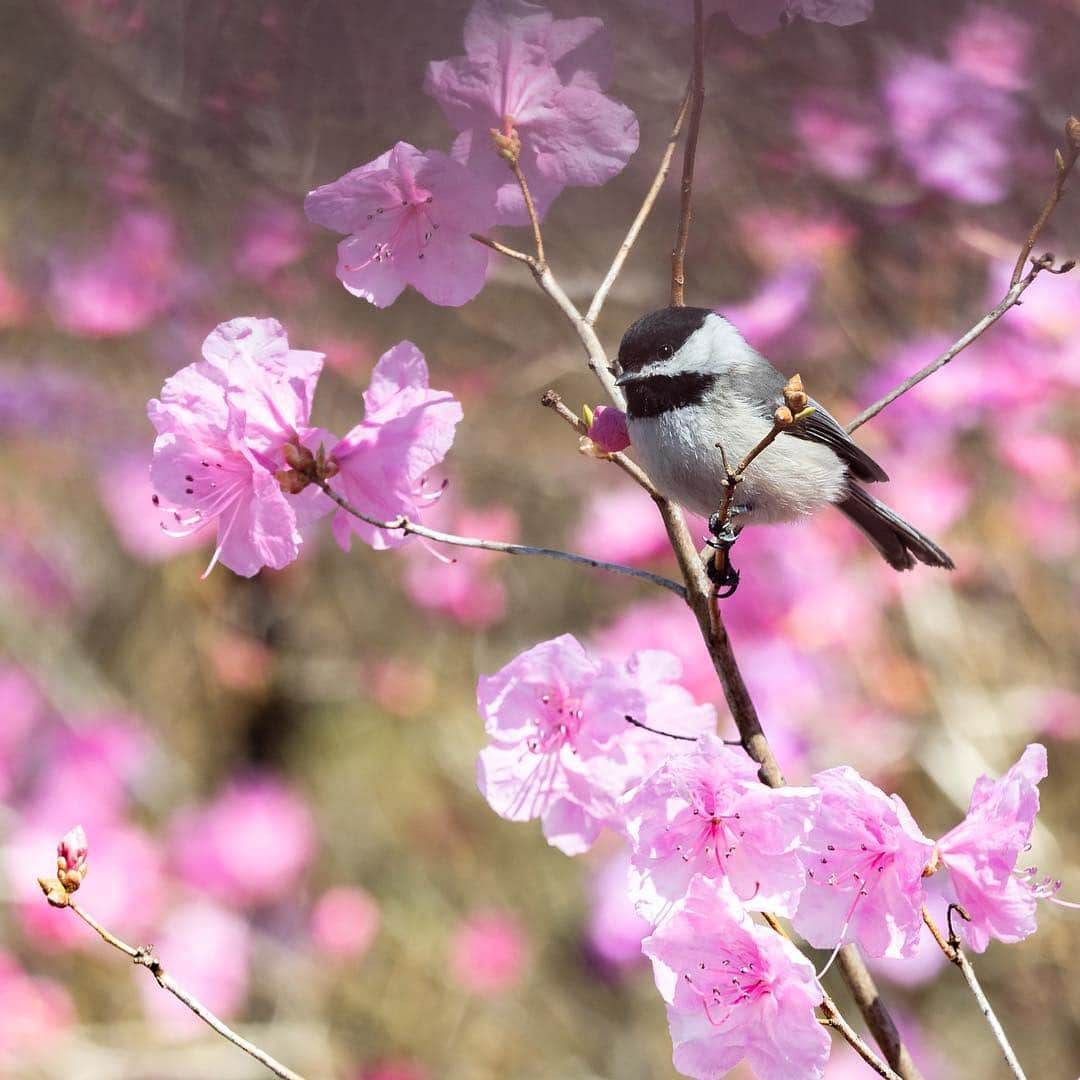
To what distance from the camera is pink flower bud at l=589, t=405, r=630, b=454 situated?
883mm

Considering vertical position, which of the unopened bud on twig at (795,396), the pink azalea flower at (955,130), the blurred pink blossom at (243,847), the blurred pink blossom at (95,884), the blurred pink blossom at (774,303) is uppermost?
the unopened bud on twig at (795,396)

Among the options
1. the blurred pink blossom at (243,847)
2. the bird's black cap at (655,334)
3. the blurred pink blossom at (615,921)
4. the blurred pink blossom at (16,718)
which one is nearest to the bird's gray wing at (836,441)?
the bird's black cap at (655,334)

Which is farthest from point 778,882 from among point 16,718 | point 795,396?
point 16,718

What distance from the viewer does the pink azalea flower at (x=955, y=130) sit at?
144 cm

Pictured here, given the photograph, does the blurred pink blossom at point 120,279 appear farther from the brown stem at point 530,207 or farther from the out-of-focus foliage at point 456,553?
the brown stem at point 530,207

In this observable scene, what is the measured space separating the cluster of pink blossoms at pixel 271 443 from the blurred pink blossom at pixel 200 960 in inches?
88.8

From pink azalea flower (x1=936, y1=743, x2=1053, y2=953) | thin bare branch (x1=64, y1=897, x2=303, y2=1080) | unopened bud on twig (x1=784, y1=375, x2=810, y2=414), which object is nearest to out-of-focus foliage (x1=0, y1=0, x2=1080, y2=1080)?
unopened bud on twig (x1=784, y1=375, x2=810, y2=414)

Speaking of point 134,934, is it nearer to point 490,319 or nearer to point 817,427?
point 490,319

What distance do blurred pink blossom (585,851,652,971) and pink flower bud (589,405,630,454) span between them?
1.87 metres

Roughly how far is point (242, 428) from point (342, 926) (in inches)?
97.3

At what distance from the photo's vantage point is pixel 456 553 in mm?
2906

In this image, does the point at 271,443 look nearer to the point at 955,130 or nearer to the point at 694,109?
the point at 694,109

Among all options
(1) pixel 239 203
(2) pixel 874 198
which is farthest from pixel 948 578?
(1) pixel 239 203

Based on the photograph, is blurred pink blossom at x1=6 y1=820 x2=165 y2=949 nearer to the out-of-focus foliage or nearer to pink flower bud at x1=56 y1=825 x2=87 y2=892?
the out-of-focus foliage
